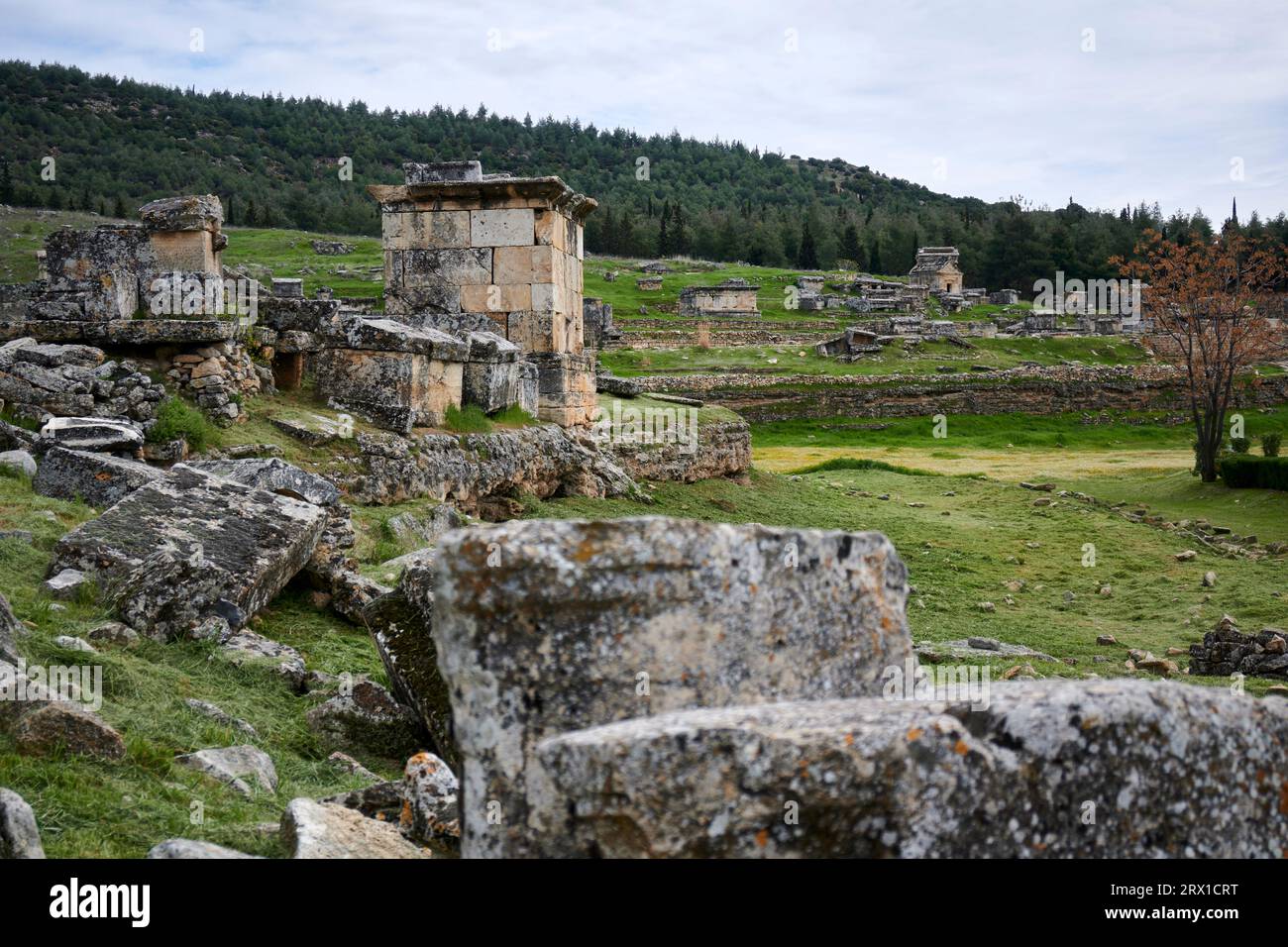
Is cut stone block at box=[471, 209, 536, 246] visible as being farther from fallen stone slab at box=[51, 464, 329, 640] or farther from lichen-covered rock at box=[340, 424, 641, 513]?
fallen stone slab at box=[51, 464, 329, 640]

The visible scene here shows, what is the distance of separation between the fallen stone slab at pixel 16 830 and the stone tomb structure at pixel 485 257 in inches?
490

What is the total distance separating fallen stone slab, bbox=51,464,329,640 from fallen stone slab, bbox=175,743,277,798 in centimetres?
145

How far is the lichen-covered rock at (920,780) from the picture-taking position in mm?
2482

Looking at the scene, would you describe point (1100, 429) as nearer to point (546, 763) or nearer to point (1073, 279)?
point (546, 763)

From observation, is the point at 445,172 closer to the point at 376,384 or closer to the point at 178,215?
the point at 178,215

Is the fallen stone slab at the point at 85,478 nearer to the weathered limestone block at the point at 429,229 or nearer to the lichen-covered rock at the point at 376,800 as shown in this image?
the lichen-covered rock at the point at 376,800

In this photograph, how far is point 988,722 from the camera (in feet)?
8.80

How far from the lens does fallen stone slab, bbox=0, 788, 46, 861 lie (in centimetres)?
326

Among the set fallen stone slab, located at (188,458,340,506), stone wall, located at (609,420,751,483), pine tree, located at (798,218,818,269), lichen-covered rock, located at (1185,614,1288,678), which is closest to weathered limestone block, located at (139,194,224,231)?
fallen stone slab, located at (188,458,340,506)

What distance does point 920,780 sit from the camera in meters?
2.52

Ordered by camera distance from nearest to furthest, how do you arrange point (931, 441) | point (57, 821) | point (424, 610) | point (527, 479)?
point (57, 821) → point (424, 610) → point (527, 479) → point (931, 441)

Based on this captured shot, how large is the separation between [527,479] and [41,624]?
25.9ft

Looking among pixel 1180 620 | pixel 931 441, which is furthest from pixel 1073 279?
pixel 1180 620

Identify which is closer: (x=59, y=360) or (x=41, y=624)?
(x=41, y=624)
